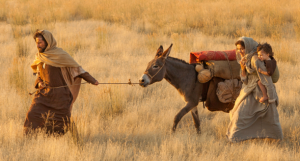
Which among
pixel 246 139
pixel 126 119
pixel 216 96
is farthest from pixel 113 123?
pixel 246 139

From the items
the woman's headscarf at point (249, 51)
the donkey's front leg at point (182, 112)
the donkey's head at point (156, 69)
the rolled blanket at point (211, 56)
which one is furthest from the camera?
the rolled blanket at point (211, 56)

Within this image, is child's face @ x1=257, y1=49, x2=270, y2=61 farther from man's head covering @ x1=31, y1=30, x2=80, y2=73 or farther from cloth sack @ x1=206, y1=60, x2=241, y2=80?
man's head covering @ x1=31, y1=30, x2=80, y2=73

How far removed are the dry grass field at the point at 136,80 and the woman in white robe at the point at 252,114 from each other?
0.20m

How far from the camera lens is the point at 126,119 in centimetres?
523

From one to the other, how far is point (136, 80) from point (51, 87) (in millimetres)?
3456

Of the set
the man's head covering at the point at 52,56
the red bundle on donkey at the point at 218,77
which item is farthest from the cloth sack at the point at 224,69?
the man's head covering at the point at 52,56

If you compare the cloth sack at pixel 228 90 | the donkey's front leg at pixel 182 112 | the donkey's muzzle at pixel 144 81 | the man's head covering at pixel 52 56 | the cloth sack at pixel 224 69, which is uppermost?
the man's head covering at pixel 52 56

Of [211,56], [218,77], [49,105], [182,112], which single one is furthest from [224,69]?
[49,105]

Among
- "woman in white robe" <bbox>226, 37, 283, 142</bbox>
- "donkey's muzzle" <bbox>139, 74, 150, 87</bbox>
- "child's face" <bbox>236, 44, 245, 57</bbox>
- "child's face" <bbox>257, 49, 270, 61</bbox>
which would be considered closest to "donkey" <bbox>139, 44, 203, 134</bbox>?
"donkey's muzzle" <bbox>139, 74, 150, 87</bbox>

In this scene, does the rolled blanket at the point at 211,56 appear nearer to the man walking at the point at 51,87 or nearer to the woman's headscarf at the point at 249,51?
the woman's headscarf at the point at 249,51

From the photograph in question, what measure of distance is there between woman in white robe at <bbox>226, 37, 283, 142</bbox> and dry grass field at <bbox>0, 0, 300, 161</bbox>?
0.64 feet

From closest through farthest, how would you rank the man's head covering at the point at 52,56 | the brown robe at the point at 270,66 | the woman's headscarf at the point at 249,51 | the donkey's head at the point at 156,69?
the brown robe at the point at 270,66
the woman's headscarf at the point at 249,51
the man's head covering at the point at 52,56
the donkey's head at the point at 156,69

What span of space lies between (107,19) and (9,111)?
34.1 ft

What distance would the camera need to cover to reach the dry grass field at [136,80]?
404cm
